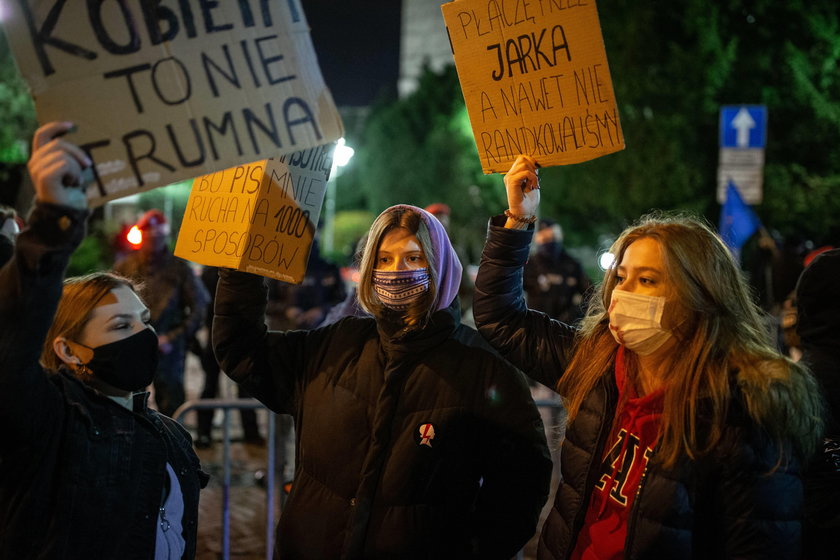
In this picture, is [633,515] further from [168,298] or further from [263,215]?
[168,298]

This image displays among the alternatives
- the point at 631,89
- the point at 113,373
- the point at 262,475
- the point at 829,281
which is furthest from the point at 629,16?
the point at 113,373

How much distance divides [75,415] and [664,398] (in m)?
1.82

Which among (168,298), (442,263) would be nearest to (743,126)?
(168,298)

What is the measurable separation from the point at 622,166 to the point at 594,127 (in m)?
20.1

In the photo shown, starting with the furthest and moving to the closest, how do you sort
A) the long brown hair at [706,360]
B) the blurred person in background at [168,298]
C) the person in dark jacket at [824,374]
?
the blurred person in background at [168,298] < the person in dark jacket at [824,374] < the long brown hair at [706,360]

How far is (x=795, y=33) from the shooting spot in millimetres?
17250

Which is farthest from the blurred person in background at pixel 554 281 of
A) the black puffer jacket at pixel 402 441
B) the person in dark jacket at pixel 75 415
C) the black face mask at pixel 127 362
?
the black face mask at pixel 127 362

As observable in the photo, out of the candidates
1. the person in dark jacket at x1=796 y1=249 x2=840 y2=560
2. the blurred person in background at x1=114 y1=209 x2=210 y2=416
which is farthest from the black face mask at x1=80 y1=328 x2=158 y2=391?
the blurred person in background at x1=114 y1=209 x2=210 y2=416

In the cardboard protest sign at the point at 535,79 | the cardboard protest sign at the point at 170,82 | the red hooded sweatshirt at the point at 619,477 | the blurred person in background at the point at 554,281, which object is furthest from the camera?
the blurred person in background at the point at 554,281

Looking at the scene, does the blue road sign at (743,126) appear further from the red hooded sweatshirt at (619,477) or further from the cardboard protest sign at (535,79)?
the red hooded sweatshirt at (619,477)

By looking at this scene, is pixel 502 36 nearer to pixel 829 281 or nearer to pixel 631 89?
pixel 829 281

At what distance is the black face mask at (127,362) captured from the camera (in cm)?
256

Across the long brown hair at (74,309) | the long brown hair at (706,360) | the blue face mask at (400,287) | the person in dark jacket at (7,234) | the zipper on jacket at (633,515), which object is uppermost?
the person in dark jacket at (7,234)

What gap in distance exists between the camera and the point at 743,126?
974cm
